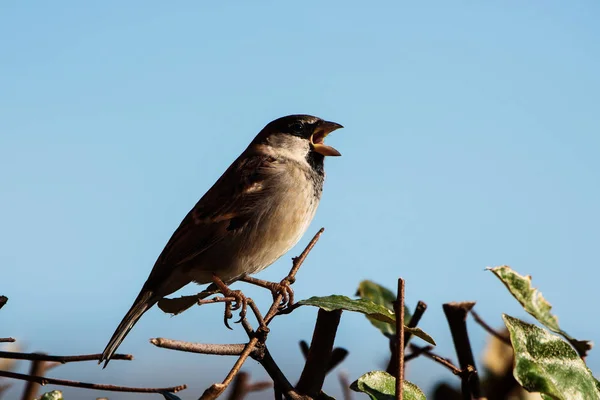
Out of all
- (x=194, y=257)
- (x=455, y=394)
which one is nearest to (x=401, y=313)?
(x=455, y=394)

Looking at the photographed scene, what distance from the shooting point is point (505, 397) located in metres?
1.27

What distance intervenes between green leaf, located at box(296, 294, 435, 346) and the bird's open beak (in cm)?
199

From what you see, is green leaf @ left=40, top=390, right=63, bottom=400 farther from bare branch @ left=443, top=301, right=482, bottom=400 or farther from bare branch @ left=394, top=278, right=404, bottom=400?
bare branch @ left=443, top=301, right=482, bottom=400

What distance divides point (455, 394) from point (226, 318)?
3.02 ft

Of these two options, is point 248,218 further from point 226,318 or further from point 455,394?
point 455,394

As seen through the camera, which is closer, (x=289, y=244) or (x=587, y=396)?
(x=587, y=396)

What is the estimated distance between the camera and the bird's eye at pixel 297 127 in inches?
127

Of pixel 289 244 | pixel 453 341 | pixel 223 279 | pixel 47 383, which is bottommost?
pixel 47 383

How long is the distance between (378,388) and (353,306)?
12cm

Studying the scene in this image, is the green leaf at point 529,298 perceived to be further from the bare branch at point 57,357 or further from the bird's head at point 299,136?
the bird's head at point 299,136

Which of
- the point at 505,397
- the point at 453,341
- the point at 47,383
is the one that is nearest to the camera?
the point at 47,383

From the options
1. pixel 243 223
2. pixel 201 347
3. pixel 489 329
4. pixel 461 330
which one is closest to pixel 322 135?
pixel 243 223

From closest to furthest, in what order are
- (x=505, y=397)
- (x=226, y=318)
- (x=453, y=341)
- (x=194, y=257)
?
1. (x=453, y=341)
2. (x=505, y=397)
3. (x=226, y=318)
4. (x=194, y=257)

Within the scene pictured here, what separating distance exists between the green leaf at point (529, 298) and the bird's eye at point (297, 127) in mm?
2117
